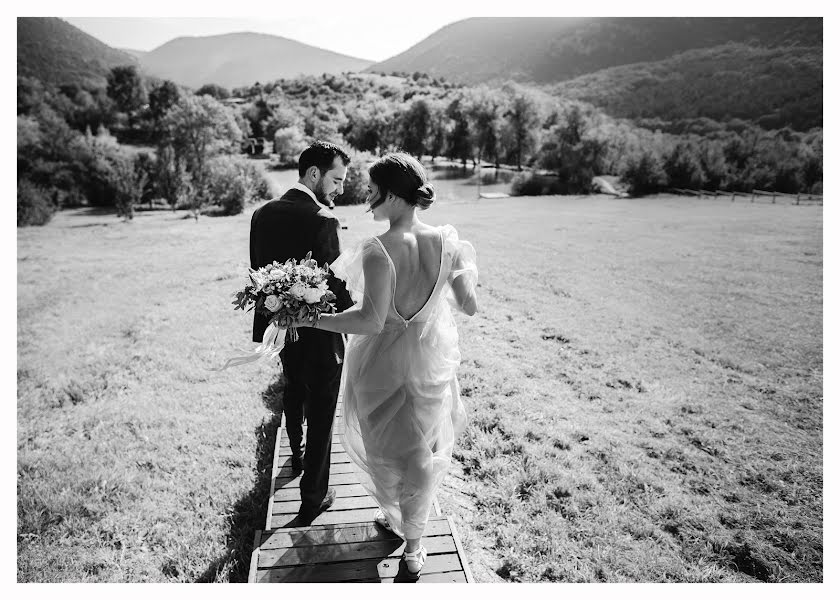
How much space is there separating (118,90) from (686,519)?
94941 millimetres

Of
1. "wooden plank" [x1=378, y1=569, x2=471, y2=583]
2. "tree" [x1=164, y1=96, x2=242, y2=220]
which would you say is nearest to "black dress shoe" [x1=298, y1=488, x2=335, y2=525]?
"wooden plank" [x1=378, y1=569, x2=471, y2=583]

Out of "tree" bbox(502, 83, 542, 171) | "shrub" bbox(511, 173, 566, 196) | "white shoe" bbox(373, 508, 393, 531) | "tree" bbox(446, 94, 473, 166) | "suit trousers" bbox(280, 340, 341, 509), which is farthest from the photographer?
"tree" bbox(446, 94, 473, 166)

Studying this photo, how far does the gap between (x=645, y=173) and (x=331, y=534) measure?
4452 centimetres

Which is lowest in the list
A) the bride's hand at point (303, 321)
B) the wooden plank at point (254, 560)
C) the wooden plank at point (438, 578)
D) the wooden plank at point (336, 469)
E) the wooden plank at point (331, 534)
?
the wooden plank at point (438, 578)

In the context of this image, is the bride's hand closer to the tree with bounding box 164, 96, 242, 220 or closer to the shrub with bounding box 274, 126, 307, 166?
the tree with bounding box 164, 96, 242, 220

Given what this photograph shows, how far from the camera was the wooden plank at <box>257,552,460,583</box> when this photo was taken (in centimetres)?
285

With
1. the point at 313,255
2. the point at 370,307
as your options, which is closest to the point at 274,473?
the point at 313,255

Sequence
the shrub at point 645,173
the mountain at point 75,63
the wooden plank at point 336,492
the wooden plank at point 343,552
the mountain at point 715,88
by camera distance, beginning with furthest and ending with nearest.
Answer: the mountain at point 75,63 < the shrub at point 645,173 < the mountain at point 715,88 < the wooden plank at point 336,492 < the wooden plank at point 343,552

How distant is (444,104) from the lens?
59656 millimetres

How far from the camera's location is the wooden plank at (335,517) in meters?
3.26

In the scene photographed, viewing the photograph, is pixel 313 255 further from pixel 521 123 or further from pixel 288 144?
pixel 288 144

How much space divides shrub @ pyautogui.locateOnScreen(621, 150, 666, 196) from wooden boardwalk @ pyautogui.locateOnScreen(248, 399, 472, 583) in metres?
43.2

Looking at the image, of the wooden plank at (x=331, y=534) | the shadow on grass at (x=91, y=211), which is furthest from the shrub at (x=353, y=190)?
the wooden plank at (x=331, y=534)

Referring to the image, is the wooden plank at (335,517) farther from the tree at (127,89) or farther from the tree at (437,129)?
the tree at (127,89)
